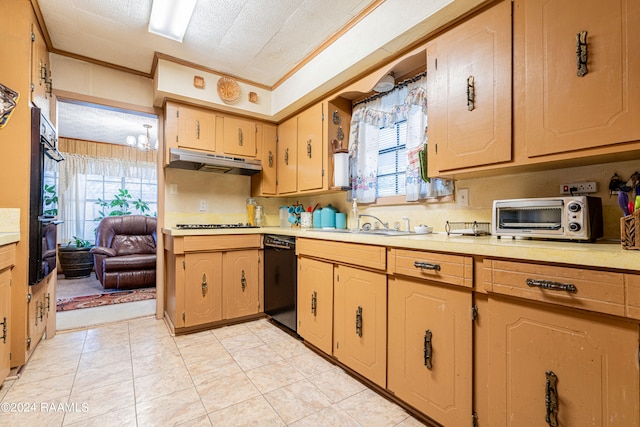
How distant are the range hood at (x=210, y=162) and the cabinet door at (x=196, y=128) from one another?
0.37 ft

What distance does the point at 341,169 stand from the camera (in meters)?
2.65

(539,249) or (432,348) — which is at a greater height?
(539,249)

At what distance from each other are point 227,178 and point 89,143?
13.6 feet

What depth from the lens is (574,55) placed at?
1.23 m

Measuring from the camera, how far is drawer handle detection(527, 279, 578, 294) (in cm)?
100

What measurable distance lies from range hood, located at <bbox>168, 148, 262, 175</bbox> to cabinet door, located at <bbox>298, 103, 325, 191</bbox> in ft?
1.71

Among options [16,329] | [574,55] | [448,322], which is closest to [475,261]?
[448,322]

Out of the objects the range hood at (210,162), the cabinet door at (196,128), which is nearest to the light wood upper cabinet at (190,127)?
the cabinet door at (196,128)

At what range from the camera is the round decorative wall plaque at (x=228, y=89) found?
2973 millimetres

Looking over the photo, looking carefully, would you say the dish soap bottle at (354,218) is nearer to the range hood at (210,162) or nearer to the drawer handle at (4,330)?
the range hood at (210,162)

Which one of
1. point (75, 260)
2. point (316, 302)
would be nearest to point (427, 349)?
point (316, 302)

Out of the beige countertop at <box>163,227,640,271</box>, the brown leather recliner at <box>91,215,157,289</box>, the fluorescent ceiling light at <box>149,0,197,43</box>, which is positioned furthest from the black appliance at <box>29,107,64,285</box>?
the brown leather recliner at <box>91,215,157,289</box>

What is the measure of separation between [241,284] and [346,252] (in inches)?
55.2

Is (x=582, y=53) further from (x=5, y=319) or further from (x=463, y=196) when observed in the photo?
(x=5, y=319)
